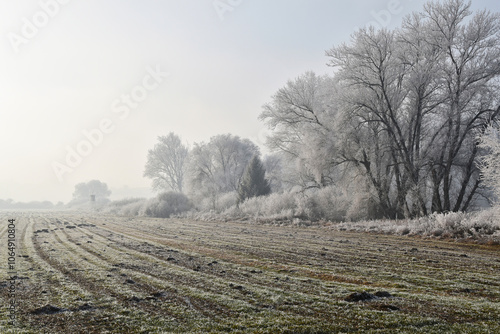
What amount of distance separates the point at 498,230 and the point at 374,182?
10043 millimetres

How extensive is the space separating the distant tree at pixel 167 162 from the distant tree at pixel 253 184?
29.9 meters

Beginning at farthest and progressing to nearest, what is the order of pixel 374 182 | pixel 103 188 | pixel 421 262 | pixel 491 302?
pixel 103 188, pixel 374 182, pixel 421 262, pixel 491 302

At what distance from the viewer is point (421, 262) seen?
9.84m

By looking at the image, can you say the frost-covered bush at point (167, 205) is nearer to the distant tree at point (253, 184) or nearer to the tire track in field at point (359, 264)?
the distant tree at point (253, 184)

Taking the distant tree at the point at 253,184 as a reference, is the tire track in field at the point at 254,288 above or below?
below

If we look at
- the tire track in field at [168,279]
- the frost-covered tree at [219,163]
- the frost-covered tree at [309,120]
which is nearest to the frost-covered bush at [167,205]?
the frost-covered tree at [219,163]

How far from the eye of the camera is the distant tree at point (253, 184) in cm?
3941

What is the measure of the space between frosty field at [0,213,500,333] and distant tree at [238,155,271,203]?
2713 centimetres

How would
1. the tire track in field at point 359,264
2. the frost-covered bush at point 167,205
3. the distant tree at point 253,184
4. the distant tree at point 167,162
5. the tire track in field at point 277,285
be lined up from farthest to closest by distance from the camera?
the distant tree at point 167,162 < the frost-covered bush at point 167,205 < the distant tree at point 253,184 < the tire track in field at point 359,264 < the tire track in field at point 277,285

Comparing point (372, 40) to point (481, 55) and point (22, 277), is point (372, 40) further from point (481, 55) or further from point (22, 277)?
point (22, 277)

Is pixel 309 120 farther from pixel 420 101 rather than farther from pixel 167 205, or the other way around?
pixel 167 205

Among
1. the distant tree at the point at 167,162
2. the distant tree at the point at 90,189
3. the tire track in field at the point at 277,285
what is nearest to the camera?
the tire track in field at the point at 277,285

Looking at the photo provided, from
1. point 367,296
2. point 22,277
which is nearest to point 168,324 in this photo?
point 367,296

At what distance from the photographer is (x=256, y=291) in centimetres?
679
